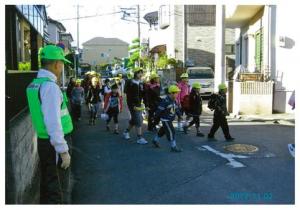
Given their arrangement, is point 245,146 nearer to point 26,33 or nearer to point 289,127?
point 289,127

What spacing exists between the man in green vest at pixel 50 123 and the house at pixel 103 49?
3834 inches

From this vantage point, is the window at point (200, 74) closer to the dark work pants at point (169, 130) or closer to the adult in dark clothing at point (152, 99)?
the adult in dark clothing at point (152, 99)

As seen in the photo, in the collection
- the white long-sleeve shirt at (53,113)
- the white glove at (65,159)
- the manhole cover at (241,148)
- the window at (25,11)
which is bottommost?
the manhole cover at (241,148)

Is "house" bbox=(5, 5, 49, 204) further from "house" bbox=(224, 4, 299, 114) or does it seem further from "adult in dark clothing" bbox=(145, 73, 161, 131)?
"house" bbox=(224, 4, 299, 114)

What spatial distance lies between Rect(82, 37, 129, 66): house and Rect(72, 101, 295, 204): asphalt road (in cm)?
9275

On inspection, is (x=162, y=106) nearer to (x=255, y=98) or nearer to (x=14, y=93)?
(x=14, y=93)

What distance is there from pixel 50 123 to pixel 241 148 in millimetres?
5636

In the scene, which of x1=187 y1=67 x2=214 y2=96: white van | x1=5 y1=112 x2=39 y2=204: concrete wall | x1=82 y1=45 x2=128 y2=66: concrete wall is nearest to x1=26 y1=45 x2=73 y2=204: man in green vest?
x1=5 y1=112 x2=39 y2=204: concrete wall

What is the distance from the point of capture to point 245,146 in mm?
8711

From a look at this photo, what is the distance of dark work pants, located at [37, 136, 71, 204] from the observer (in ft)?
12.9

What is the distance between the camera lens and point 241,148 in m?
8.52

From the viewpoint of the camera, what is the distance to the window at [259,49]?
54.9 ft

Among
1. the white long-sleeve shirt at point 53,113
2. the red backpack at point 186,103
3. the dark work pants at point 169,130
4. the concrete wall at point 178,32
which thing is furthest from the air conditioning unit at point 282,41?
the concrete wall at point 178,32

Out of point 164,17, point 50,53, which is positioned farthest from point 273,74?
point 164,17
